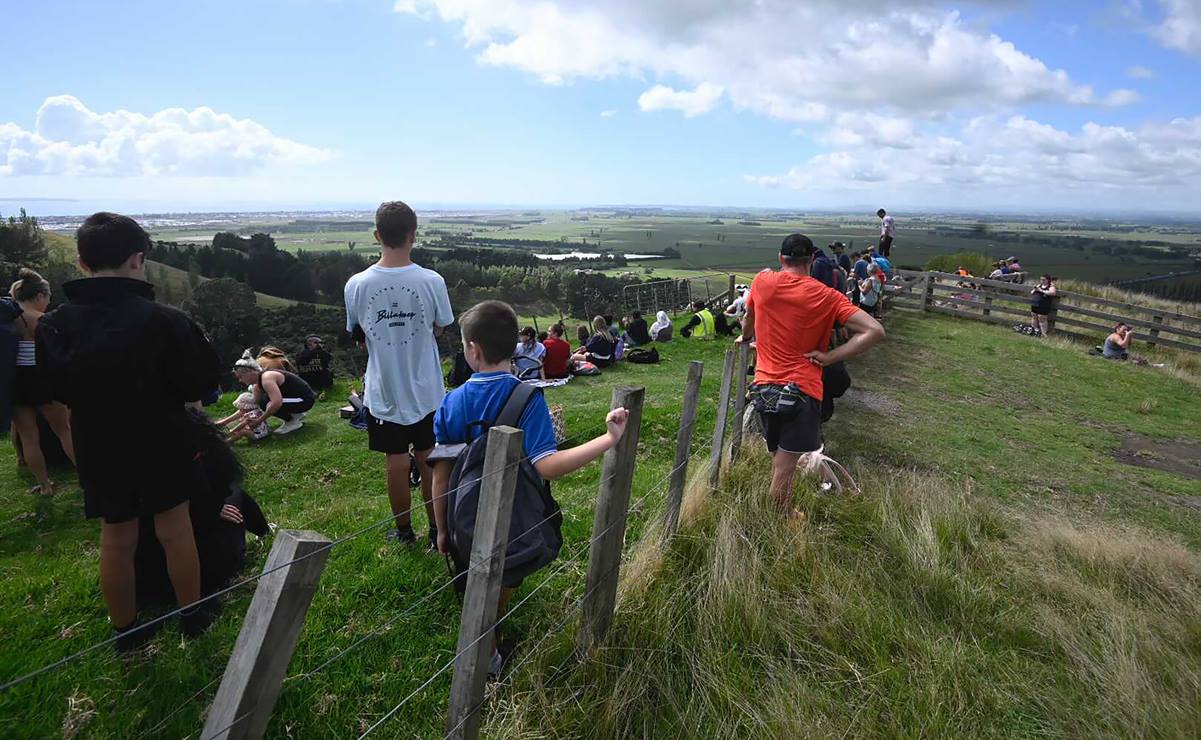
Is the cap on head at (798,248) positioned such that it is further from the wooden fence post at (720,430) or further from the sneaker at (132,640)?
the sneaker at (132,640)

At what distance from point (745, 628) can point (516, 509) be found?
1377mm

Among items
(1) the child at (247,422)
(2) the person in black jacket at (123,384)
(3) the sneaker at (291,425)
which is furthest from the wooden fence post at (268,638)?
(3) the sneaker at (291,425)

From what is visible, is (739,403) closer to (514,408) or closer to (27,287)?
(514,408)

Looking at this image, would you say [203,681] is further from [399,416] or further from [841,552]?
[841,552]

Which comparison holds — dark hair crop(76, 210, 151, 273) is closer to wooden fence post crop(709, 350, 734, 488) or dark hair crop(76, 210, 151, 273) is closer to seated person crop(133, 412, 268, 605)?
seated person crop(133, 412, 268, 605)

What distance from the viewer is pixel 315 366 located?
10.6 m

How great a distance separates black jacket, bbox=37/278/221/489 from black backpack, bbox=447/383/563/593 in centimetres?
123

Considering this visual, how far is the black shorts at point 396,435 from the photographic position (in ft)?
11.8

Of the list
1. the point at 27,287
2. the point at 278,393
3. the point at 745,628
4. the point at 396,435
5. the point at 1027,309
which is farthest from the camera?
the point at 1027,309

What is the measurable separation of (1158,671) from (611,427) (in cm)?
282

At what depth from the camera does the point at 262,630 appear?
53.6 inches

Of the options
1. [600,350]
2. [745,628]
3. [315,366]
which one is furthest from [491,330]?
[600,350]

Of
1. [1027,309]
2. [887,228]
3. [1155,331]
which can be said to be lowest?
[1155,331]

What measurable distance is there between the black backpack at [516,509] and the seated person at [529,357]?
676 centimetres
